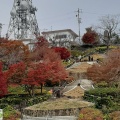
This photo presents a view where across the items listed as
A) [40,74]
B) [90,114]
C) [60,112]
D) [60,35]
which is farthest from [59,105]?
[60,35]

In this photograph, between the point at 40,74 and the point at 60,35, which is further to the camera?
the point at 60,35

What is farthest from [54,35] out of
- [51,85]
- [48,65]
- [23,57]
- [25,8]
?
[48,65]

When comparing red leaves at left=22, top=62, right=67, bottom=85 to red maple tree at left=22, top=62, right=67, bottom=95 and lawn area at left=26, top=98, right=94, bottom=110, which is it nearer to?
red maple tree at left=22, top=62, right=67, bottom=95

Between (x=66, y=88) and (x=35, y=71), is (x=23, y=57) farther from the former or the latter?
(x=35, y=71)

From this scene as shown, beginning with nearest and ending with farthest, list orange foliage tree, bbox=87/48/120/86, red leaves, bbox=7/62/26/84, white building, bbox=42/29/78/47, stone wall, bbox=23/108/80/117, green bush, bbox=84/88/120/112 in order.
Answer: stone wall, bbox=23/108/80/117 → green bush, bbox=84/88/120/112 → red leaves, bbox=7/62/26/84 → orange foliage tree, bbox=87/48/120/86 → white building, bbox=42/29/78/47

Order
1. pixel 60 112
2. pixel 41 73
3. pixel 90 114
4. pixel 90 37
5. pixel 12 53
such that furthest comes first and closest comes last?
pixel 90 37 → pixel 12 53 → pixel 41 73 → pixel 60 112 → pixel 90 114

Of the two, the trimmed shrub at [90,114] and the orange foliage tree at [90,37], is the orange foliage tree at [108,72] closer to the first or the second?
the trimmed shrub at [90,114]

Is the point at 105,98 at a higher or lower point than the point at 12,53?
lower

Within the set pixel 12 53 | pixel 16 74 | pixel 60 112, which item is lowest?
pixel 60 112

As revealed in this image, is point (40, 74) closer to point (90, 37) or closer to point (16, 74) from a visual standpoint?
point (16, 74)

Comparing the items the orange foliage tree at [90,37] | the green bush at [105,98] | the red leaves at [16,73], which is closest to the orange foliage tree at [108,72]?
the green bush at [105,98]

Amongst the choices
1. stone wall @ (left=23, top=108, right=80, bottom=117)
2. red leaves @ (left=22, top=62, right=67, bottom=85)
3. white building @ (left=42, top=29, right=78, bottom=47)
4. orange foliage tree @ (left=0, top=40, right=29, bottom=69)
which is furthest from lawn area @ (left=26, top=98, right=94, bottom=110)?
white building @ (left=42, top=29, right=78, bottom=47)

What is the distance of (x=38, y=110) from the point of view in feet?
91.6

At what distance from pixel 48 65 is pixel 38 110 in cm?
848
